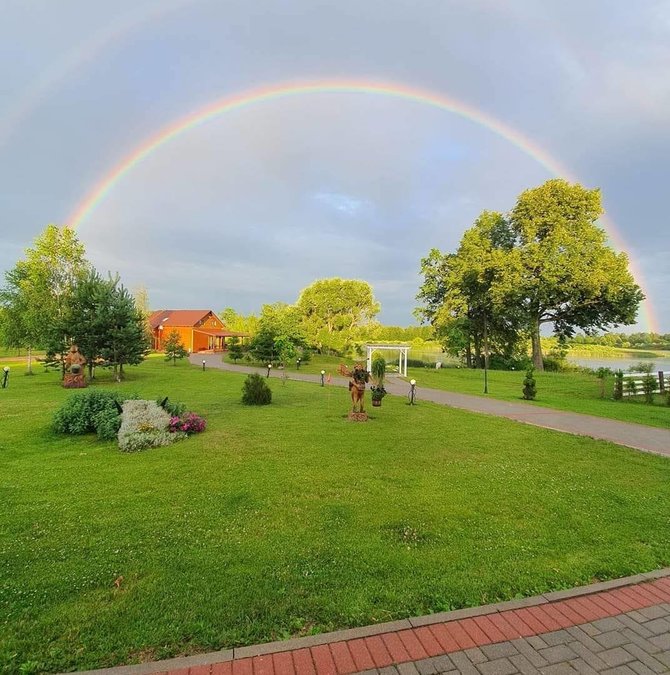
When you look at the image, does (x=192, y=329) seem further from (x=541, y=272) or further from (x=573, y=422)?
(x=573, y=422)

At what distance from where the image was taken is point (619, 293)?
31594 mm

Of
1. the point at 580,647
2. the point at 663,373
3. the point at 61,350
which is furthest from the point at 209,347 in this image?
the point at 580,647

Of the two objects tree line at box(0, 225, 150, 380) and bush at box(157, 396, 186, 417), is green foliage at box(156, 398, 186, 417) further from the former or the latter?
tree line at box(0, 225, 150, 380)

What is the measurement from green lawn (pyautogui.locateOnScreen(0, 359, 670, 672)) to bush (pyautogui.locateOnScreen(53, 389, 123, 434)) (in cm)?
75

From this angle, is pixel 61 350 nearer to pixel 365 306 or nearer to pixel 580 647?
pixel 580 647

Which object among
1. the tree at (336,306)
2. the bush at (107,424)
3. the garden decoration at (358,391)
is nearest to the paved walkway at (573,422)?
the garden decoration at (358,391)

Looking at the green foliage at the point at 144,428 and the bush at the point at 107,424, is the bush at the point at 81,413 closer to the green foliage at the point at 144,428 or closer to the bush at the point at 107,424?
the bush at the point at 107,424

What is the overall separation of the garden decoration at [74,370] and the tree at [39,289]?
667 centimetres

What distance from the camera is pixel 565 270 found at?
31016 mm

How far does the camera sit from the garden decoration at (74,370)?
19516 mm

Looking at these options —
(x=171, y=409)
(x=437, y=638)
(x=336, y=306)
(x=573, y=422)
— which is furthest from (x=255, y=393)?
(x=336, y=306)

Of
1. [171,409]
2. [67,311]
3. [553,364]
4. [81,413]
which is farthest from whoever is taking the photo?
[553,364]

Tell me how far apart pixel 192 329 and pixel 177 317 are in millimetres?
5606

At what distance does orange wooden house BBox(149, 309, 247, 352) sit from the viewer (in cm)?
5744
